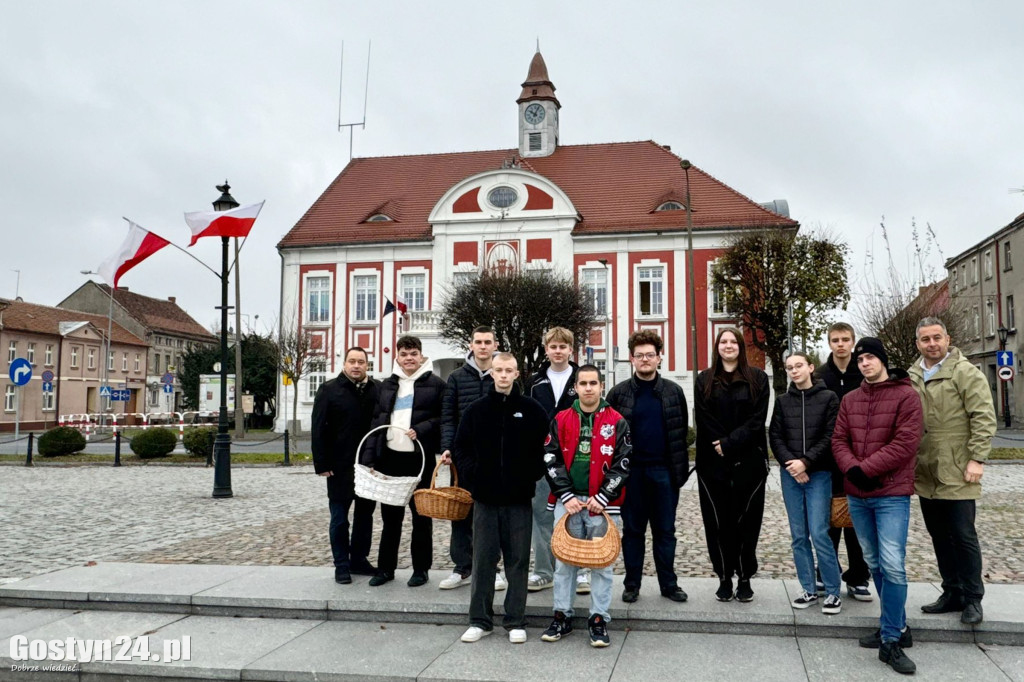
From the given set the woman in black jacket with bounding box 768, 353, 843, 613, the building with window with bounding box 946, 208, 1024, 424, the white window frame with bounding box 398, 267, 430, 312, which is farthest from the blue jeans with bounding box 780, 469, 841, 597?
the building with window with bounding box 946, 208, 1024, 424

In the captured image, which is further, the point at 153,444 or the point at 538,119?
Answer: the point at 538,119

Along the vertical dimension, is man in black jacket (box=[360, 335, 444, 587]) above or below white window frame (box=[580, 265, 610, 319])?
below

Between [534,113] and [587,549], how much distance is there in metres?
40.9

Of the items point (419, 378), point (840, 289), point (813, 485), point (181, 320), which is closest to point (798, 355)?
point (813, 485)

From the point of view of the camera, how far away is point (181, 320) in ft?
246

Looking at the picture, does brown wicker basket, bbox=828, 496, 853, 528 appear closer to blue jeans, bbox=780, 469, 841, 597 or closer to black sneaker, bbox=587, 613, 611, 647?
blue jeans, bbox=780, 469, 841, 597

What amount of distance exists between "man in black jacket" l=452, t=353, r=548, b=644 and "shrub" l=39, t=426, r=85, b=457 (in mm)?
20619

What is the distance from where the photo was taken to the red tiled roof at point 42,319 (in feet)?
161

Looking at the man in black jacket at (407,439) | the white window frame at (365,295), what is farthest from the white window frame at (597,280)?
the man in black jacket at (407,439)

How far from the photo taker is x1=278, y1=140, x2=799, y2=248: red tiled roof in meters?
Answer: 38.2

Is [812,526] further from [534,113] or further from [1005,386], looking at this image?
[534,113]

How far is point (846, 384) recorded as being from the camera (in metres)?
6.26

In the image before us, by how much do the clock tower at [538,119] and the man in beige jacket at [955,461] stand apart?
39283mm

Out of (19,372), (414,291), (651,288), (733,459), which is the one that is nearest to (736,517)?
(733,459)
